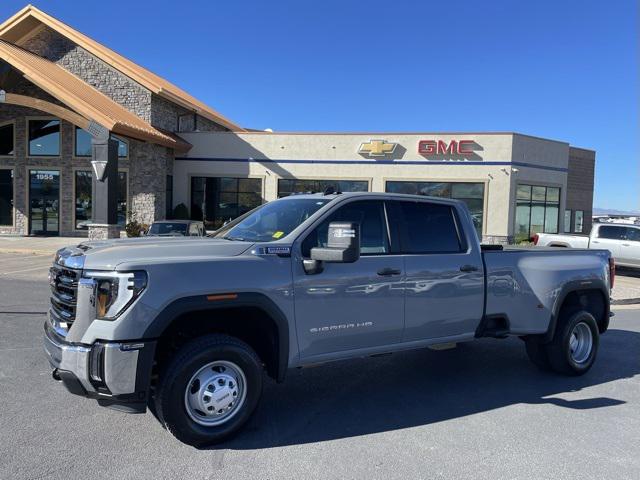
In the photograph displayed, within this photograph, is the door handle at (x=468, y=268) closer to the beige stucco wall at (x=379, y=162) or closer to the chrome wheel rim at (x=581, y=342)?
the chrome wheel rim at (x=581, y=342)

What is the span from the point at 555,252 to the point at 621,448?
238 centimetres

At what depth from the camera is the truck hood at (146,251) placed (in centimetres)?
370

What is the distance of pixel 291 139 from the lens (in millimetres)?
27453

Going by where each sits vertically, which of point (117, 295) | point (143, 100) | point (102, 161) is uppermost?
point (143, 100)

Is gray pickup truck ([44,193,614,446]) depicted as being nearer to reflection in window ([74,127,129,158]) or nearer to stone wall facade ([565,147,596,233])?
reflection in window ([74,127,129,158])

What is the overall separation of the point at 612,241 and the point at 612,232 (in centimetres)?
36

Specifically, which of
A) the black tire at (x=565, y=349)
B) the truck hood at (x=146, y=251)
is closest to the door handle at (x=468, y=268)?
the black tire at (x=565, y=349)

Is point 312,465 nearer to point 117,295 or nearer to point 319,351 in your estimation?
point 319,351

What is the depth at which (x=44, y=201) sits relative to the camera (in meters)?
26.8

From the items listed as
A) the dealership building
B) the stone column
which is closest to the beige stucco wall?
the dealership building

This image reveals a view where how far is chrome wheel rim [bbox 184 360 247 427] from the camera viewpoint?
12.7 feet

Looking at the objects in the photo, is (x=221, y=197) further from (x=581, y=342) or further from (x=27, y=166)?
(x=581, y=342)

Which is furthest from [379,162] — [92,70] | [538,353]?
[538,353]

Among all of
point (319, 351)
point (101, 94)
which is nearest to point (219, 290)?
point (319, 351)
